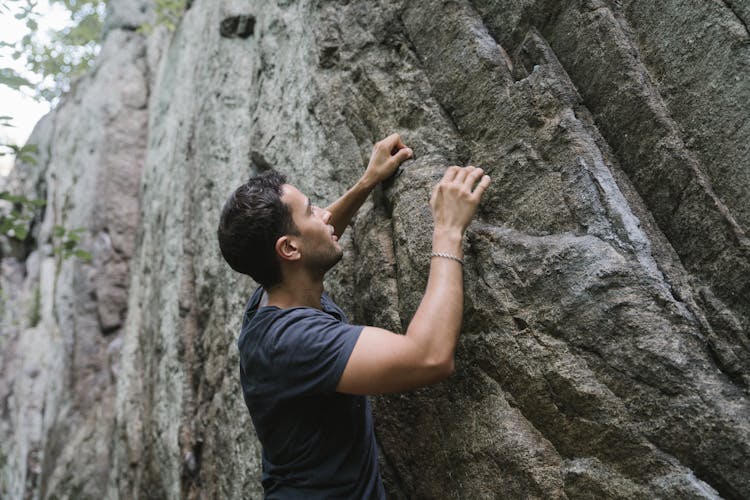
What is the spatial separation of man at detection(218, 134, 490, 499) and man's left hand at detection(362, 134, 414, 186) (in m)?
0.42

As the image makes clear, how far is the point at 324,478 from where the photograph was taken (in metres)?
2.75

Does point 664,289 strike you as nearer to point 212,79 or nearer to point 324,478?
point 324,478

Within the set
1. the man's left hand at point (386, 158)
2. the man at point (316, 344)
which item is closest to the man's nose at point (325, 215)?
the man at point (316, 344)

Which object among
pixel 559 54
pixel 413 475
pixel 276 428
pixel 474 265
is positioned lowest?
pixel 413 475

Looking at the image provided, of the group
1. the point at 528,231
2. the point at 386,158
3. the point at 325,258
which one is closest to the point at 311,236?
the point at 325,258

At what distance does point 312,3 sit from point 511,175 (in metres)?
2.32

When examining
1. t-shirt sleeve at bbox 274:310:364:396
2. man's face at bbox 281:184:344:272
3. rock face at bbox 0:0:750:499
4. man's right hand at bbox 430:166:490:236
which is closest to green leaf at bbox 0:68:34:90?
rock face at bbox 0:0:750:499

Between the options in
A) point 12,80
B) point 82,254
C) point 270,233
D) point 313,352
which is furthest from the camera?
point 82,254

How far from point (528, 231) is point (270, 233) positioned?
1.24 meters

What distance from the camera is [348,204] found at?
11.6 feet

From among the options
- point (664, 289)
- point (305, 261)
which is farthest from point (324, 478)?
point (664, 289)

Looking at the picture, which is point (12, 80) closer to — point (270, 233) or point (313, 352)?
point (270, 233)

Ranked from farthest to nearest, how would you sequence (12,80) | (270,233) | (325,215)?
(12,80) → (325,215) → (270,233)

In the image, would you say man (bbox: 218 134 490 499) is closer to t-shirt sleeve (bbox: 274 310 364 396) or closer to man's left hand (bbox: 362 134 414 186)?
t-shirt sleeve (bbox: 274 310 364 396)
